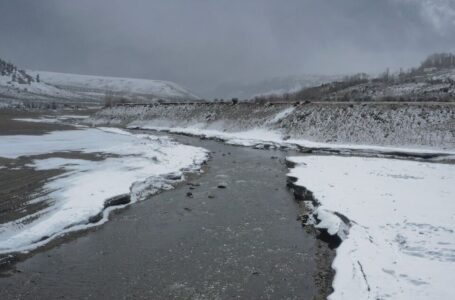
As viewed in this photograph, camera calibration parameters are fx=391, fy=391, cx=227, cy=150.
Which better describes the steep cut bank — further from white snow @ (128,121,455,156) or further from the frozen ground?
the frozen ground

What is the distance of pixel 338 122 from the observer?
187ft

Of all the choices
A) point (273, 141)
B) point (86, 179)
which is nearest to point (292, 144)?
point (273, 141)

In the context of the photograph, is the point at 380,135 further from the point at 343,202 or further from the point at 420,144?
the point at 343,202

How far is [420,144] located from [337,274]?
38.7 meters

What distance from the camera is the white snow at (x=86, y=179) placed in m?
17.5

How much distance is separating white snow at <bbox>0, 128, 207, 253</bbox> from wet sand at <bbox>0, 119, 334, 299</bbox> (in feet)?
3.78

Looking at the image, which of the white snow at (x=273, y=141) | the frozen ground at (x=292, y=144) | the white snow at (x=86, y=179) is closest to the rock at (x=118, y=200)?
the white snow at (x=86, y=179)

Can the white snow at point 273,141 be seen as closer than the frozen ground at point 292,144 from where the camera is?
No

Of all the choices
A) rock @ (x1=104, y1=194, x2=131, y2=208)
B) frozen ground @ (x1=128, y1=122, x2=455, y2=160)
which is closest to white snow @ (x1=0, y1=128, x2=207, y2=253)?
rock @ (x1=104, y1=194, x2=131, y2=208)

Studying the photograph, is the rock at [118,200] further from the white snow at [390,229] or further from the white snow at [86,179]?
the white snow at [390,229]

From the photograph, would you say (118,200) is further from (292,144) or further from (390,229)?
(292,144)

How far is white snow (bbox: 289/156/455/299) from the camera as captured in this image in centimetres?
1218

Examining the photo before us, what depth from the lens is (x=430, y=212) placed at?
19.4 meters

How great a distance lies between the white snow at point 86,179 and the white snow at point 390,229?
1109 centimetres
